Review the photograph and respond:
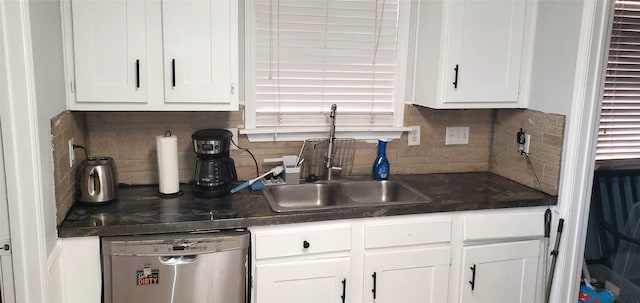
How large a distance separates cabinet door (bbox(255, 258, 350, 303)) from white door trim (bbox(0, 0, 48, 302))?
33.5 inches

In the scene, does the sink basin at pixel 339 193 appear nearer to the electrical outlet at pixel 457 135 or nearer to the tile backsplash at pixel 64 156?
the electrical outlet at pixel 457 135

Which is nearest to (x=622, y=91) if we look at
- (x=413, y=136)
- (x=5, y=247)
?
(x=413, y=136)

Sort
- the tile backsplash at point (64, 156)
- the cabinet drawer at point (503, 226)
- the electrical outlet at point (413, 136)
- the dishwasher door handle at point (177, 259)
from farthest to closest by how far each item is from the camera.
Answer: the electrical outlet at point (413, 136) → the cabinet drawer at point (503, 226) → the dishwasher door handle at point (177, 259) → the tile backsplash at point (64, 156)

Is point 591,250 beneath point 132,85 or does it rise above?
beneath

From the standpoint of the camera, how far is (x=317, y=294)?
7.46 feet

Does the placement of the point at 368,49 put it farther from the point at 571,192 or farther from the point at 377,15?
the point at 571,192

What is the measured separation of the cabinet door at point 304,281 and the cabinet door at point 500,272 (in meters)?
0.64

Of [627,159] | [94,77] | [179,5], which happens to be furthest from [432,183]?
[94,77]

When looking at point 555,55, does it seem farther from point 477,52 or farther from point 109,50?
point 109,50

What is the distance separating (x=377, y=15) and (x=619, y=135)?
1406mm

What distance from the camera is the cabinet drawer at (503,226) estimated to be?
7.96 ft

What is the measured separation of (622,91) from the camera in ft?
8.38

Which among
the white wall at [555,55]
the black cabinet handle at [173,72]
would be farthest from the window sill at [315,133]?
the white wall at [555,55]

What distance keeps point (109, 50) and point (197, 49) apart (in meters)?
0.36
